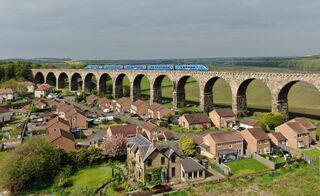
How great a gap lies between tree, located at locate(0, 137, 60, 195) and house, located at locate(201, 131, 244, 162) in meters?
19.5

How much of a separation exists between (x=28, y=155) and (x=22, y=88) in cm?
8179

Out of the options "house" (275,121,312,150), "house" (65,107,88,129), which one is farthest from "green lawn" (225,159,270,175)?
"house" (65,107,88,129)

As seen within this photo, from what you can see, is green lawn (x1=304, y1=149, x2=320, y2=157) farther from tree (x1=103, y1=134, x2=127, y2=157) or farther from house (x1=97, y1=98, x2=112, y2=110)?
house (x1=97, y1=98, x2=112, y2=110)

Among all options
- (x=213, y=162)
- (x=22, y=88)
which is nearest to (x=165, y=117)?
(x=213, y=162)

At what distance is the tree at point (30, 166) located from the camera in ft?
110

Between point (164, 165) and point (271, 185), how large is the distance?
11.2 m

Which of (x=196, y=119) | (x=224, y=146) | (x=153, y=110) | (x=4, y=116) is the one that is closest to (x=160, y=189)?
(x=224, y=146)

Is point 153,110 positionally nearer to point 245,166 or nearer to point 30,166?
point 245,166

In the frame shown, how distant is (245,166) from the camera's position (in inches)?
1491

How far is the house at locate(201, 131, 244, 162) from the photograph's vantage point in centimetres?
4122

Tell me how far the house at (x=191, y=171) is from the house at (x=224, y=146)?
23.0ft

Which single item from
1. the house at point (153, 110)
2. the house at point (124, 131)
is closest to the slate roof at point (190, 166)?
the house at point (124, 131)

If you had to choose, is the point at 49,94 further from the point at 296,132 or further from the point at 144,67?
the point at 296,132

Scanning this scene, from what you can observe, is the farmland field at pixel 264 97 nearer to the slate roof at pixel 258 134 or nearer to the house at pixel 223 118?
the house at pixel 223 118
